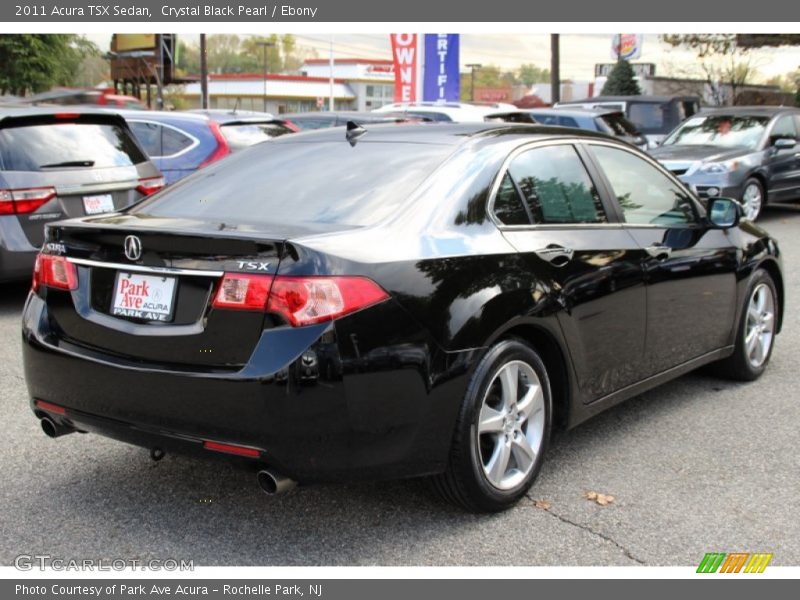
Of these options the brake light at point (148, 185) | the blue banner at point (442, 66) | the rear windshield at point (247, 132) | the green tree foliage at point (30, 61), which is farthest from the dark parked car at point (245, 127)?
the green tree foliage at point (30, 61)

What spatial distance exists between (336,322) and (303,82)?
319 feet

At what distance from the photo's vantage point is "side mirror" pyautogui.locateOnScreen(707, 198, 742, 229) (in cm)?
533

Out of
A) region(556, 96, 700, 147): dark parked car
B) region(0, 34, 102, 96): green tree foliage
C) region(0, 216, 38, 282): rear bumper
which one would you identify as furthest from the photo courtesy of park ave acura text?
region(0, 34, 102, 96): green tree foliage

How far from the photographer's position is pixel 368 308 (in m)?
3.32

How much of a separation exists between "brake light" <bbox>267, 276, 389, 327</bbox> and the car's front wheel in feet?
38.5

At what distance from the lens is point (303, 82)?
97312 millimetres

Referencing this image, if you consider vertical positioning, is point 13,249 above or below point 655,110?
below

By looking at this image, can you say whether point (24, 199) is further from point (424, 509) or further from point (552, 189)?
point (424, 509)

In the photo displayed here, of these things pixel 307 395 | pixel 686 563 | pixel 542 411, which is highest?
pixel 307 395

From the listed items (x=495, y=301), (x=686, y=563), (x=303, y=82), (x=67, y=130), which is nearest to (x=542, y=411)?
(x=495, y=301)

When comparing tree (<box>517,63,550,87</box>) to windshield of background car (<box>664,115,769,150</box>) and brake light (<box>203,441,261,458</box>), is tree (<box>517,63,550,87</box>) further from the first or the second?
brake light (<box>203,441,261,458</box>)

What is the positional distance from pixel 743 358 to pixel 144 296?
12.4ft

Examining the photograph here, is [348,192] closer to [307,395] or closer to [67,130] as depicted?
[307,395]

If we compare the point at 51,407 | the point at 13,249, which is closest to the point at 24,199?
the point at 13,249
